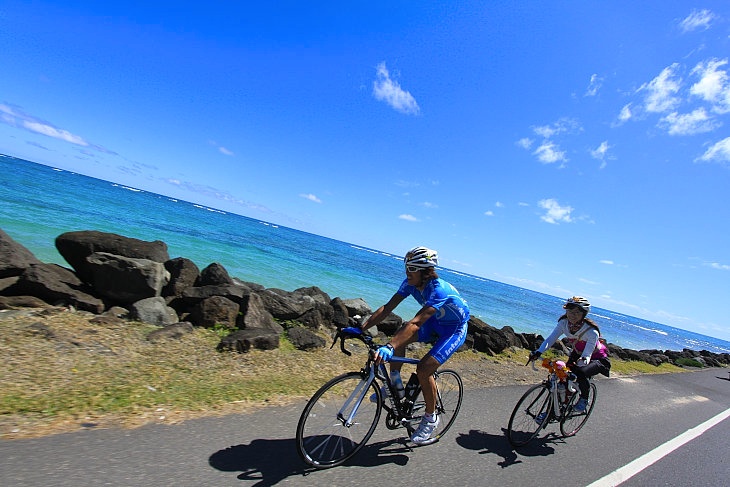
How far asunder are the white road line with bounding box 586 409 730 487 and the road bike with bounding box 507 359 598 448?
2.82ft

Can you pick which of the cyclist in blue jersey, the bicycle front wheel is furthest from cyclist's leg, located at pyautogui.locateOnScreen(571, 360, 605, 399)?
the bicycle front wheel

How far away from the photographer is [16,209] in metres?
24.8

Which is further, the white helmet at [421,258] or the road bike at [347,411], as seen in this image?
the white helmet at [421,258]

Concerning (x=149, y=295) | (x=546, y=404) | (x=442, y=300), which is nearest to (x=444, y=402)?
(x=546, y=404)

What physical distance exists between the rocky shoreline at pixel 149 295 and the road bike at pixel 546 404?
3906mm

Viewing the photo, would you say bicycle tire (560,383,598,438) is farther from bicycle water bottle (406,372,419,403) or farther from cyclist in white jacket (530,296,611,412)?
bicycle water bottle (406,372,419,403)

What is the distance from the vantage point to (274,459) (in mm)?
3455

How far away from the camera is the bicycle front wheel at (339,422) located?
3424 millimetres

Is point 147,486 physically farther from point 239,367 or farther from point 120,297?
point 120,297

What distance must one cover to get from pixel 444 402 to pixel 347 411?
1630 mm

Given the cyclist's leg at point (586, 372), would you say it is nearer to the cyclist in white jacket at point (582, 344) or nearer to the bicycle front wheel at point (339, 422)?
the cyclist in white jacket at point (582, 344)

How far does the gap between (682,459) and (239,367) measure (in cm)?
649

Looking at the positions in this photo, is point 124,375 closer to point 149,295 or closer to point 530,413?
point 149,295

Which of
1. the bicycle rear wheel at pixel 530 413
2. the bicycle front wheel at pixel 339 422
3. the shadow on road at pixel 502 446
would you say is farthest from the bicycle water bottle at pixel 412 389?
the bicycle rear wheel at pixel 530 413
